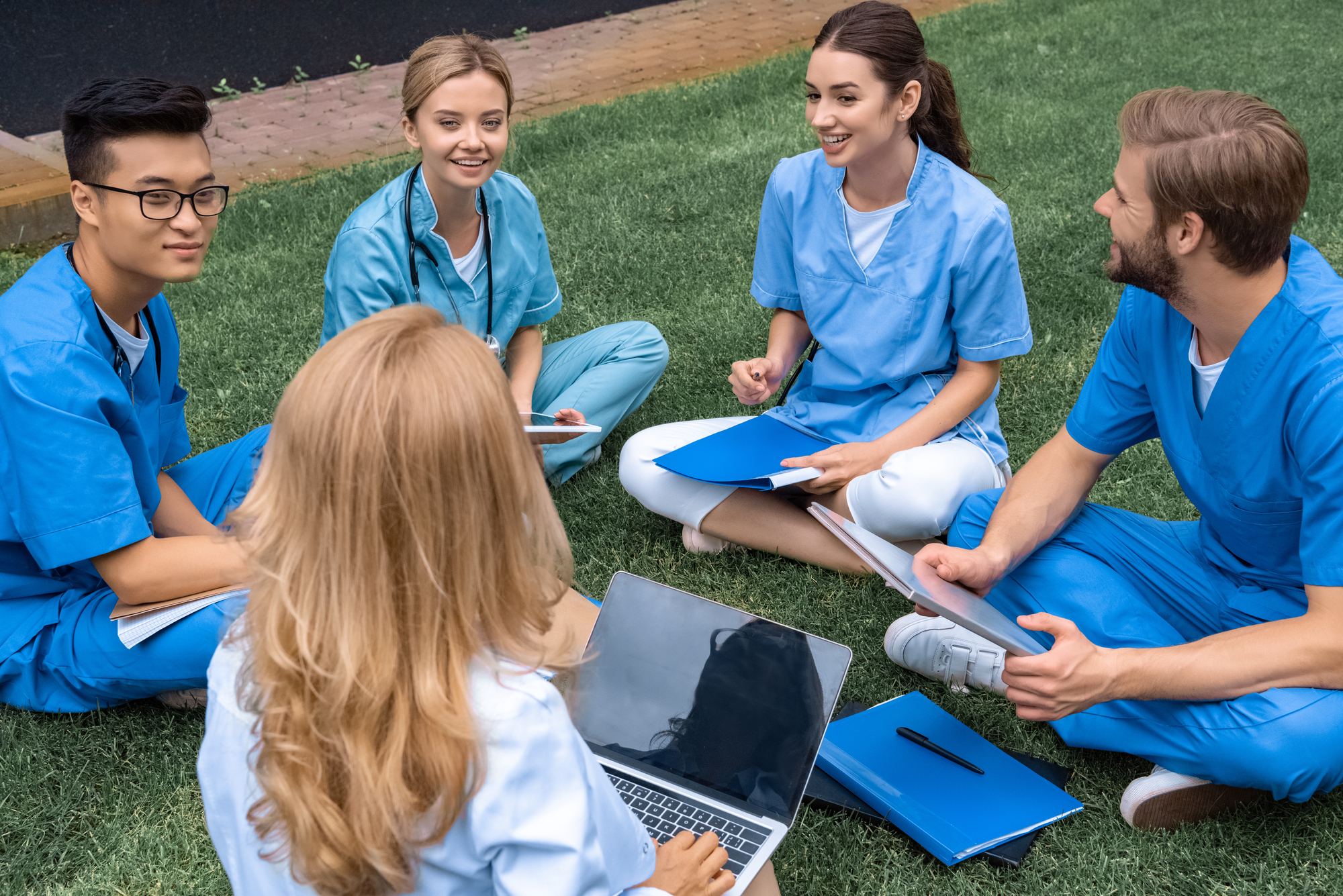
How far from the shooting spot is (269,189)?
623 centimetres

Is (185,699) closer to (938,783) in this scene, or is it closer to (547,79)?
(938,783)

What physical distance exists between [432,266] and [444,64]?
587mm

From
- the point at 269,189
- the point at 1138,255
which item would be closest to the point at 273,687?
the point at 1138,255

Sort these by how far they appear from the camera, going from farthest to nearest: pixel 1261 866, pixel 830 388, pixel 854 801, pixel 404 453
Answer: pixel 830 388 < pixel 854 801 < pixel 1261 866 < pixel 404 453

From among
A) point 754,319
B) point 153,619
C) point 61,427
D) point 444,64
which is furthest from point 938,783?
point 754,319

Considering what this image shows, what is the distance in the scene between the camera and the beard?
2.30 metres

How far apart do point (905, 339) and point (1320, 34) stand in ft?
A: 22.5

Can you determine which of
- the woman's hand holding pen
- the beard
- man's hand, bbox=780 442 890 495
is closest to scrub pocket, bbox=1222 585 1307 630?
the beard

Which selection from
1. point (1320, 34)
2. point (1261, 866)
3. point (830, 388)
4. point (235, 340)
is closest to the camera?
point (1261, 866)

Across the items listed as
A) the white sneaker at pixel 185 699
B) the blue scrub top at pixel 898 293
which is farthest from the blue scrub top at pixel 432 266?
the white sneaker at pixel 185 699

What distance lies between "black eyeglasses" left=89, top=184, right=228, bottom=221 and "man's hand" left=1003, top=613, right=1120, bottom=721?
191cm

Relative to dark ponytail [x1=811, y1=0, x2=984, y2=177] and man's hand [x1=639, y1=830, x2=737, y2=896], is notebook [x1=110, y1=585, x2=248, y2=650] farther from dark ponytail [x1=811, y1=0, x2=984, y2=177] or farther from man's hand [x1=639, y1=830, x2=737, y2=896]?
dark ponytail [x1=811, y1=0, x2=984, y2=177]

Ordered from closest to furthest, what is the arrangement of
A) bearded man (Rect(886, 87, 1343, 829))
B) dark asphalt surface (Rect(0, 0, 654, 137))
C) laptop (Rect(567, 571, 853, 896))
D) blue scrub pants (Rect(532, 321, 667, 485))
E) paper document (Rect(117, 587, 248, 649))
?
laptop (Rect(567, 571, 853, 896)), bearded man (Rect(886, 87, 1343, 829)), paper document (Rect(117, 587, 248, 649)), blue scrub pants (Rect(532, 321, 667, 485)), dark asphalt surface (Rect(0, 0, 654, 137))

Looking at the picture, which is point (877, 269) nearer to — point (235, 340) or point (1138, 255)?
point (1138, 255)
